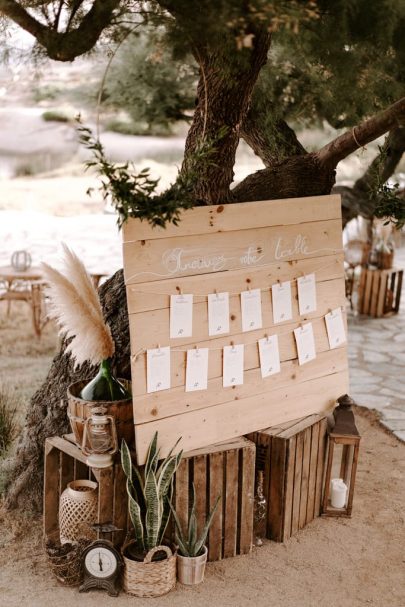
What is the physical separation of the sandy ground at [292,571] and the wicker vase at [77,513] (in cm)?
23

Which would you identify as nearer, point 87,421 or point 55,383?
point 87,421

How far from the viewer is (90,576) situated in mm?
3316

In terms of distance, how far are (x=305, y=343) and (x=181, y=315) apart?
35.2 inches

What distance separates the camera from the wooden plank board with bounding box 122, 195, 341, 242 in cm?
328

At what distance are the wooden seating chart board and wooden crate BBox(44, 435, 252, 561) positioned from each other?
114 mm

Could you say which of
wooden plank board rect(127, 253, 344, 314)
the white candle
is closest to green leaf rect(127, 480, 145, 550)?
wooden plank board rect(127, 253, 344, 314)

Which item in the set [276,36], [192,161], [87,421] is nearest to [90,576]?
[87,421]

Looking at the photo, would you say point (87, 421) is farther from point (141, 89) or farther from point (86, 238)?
point (86, 238)

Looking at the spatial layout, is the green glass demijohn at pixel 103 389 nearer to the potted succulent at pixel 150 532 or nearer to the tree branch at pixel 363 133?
the potted succulent at pixel 150 532

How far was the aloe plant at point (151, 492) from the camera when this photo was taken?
3262 mm

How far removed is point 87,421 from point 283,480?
1.12 m

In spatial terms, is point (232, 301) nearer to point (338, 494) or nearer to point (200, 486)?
point (200, 486)

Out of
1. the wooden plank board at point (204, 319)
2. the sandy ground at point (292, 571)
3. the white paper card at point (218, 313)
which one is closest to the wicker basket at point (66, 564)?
the sandy ground at point (292, 571)

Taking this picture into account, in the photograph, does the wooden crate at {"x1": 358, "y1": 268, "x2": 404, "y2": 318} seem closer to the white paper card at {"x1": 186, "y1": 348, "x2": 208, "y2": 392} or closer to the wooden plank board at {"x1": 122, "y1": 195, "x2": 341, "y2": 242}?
the wooden plank board at {"x1": 122, "y1": 195, "x2": 341, "y2": 242}
